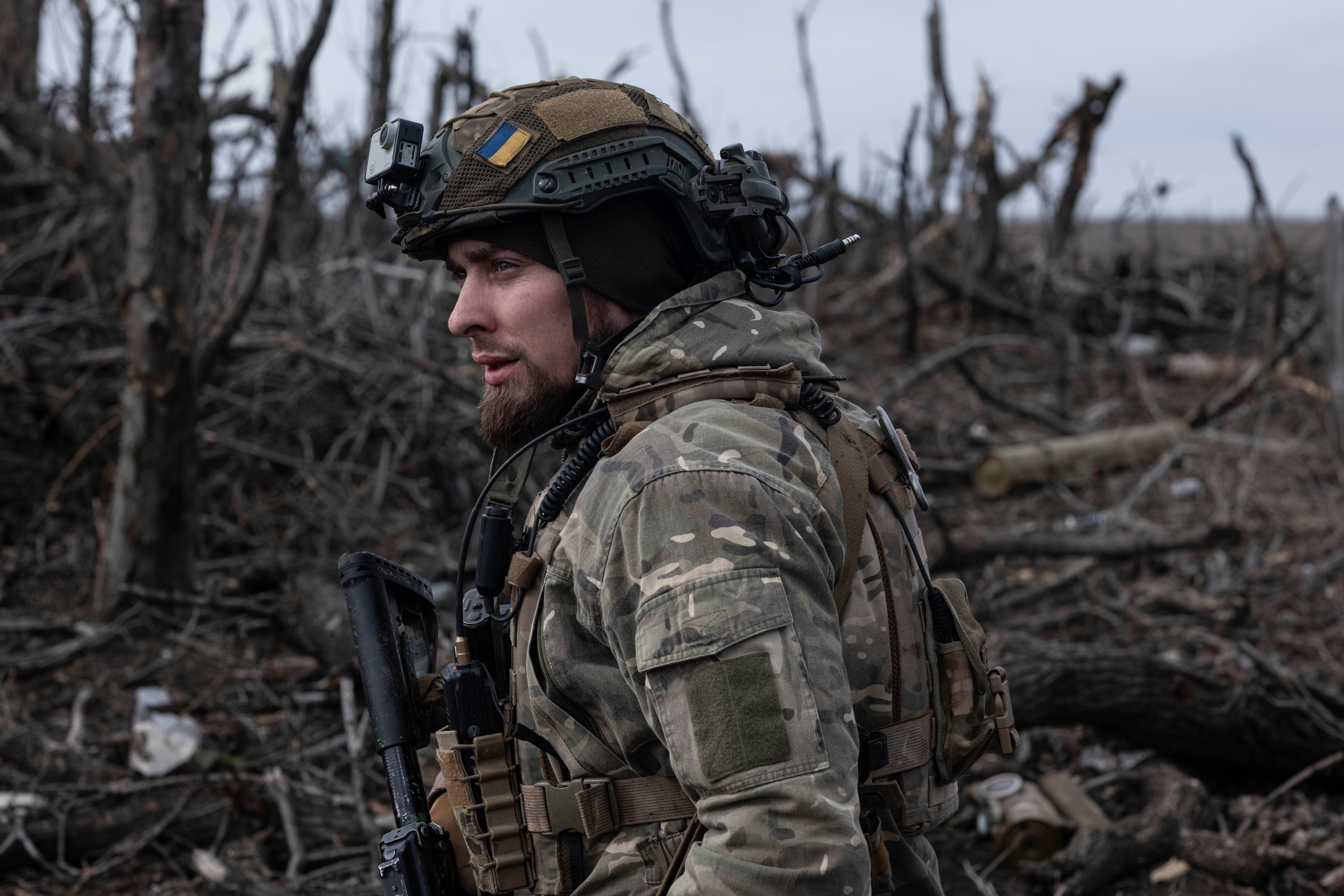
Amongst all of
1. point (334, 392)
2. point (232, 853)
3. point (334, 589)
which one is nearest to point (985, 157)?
point (334, 392)

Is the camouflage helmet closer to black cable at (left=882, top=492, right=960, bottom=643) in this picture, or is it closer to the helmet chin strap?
the helmet chin strap

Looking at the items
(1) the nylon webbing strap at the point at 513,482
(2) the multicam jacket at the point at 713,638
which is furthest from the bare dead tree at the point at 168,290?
(2) the multicam jacket at the point at 713,638

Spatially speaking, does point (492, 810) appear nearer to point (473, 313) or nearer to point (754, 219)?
point (473, 313)

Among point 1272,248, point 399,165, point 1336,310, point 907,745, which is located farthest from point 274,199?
point 1272,248

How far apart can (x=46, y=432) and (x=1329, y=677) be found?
21.0ft

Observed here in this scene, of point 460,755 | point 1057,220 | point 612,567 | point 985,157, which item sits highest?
point 985,157

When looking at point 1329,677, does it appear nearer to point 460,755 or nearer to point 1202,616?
point 1202,616

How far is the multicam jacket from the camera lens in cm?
120

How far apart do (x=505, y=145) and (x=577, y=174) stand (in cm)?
14

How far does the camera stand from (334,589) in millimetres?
4652

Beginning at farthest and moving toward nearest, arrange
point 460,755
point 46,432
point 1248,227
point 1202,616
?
point 1248,227 → point 46,432 → point 1202,616 → point 460,755

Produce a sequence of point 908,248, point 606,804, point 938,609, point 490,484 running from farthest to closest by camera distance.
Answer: point 908,248
point 490,484
point 938,609
point 606,804

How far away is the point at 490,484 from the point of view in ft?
5.66

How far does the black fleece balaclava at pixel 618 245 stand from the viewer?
1.66 meters
